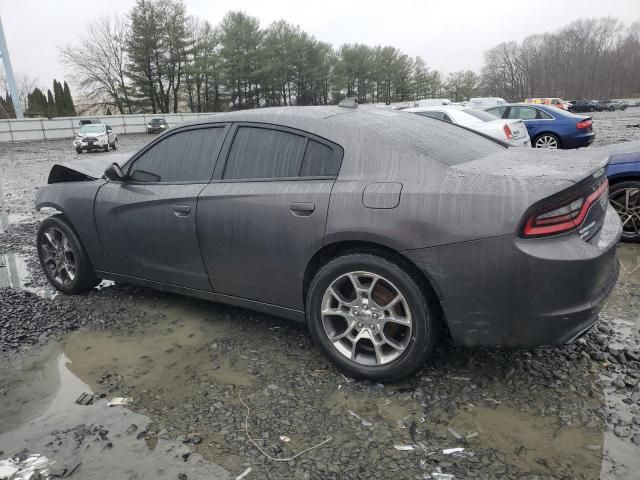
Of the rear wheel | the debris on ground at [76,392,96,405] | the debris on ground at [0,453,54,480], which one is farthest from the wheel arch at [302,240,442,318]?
the rear wheel

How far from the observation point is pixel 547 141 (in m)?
13.5

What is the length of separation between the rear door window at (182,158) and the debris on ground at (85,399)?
1.57 metres

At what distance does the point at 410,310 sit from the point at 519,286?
575 millimetres

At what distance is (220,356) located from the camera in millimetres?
3361

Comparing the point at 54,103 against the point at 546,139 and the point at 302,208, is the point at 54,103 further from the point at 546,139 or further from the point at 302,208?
the point at 302,208

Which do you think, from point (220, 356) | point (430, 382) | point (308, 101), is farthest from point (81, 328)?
point (308, 101)

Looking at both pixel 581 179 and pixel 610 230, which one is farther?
pixel 610 230

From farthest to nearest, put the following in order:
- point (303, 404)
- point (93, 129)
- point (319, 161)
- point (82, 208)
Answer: point (93, 129)
point (82, 208)
point (319, 161)
point (303, 404)

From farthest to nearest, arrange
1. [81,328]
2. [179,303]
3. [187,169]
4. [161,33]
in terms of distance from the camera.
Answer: [161,33] < [179,303] < [81,328] < [187,169]

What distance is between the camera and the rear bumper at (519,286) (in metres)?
2.38

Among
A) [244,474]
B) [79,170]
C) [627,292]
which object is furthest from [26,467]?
[627,292]

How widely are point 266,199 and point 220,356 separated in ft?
3.70

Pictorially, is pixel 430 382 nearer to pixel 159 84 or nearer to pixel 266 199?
pixel 266 199

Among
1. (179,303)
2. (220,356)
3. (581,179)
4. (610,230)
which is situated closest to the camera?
(581,179)
